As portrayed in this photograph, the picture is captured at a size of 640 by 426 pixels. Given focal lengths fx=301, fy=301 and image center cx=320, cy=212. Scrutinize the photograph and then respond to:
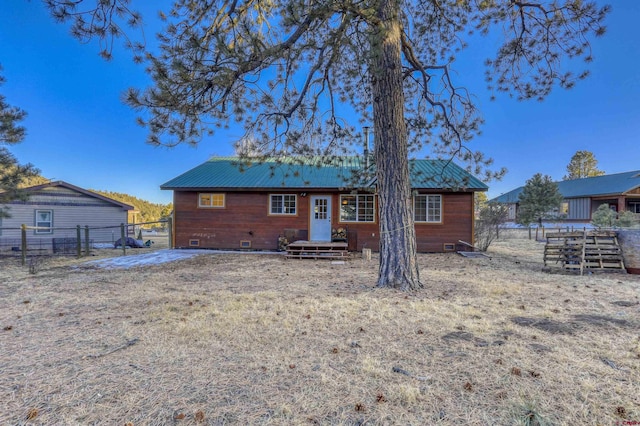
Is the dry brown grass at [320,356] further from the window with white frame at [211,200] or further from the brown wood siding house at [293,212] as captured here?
the window with white frame at [211,200]

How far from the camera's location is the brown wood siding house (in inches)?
434

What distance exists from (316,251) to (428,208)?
4.62 metres

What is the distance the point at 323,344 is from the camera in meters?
2.85

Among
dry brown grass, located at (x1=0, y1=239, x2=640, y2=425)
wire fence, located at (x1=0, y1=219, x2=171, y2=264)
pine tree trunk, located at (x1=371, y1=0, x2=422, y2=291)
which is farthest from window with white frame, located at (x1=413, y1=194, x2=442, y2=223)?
wire fence, located at (x1=0, y1=219, x2=171, y2=264)

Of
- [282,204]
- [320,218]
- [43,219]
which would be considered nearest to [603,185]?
[320,218]

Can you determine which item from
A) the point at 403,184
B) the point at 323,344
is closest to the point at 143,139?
the point at 323,344

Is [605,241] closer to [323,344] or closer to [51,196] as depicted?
[323,344]

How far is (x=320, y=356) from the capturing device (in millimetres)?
2588

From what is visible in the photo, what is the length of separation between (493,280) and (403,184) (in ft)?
9.28

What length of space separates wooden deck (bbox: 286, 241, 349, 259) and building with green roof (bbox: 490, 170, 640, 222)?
67.6 ft

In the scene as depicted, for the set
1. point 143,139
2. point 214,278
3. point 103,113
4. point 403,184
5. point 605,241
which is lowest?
point 214,278

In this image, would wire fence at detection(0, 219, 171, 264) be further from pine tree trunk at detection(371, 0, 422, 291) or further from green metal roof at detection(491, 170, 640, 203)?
green metal roof at detection(491, 170, 640, 203)

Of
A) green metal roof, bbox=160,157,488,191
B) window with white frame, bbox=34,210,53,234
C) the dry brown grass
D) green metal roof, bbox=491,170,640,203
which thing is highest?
green metal roof, bbox=491,170,640,203

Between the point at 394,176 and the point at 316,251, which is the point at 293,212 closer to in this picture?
the point at 316,251
